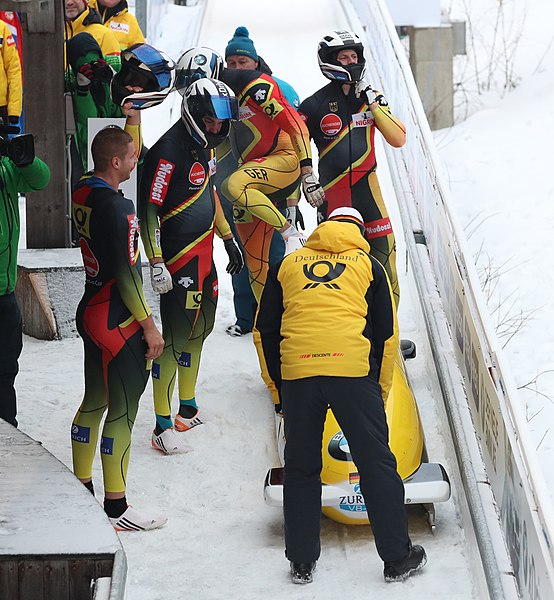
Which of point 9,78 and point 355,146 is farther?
point 9,78

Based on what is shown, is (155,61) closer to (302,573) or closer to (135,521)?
(135,521)

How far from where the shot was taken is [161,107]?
1386cm

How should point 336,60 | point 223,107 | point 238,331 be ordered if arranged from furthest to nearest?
point 238,331
point 336,60
point 223,107

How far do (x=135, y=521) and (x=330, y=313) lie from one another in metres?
1.44

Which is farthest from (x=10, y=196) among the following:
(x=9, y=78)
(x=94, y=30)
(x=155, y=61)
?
(x=94, y=30)

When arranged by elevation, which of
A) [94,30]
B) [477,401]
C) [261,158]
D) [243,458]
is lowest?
[243,458]

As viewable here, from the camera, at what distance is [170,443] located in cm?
654

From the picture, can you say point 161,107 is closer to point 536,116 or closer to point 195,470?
point 536,116

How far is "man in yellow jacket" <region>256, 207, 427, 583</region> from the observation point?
5004 mm

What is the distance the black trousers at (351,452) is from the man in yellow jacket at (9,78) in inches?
172

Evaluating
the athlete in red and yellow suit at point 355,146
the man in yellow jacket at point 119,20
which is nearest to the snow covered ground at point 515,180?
the athlete in red and yellow suit at point 355,146

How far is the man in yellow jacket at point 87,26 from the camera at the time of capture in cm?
949

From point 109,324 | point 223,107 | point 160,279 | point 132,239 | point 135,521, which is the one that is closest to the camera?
point 132,239

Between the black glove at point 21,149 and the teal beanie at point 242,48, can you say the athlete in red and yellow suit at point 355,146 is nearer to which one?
the teal beanie at point 242,48
